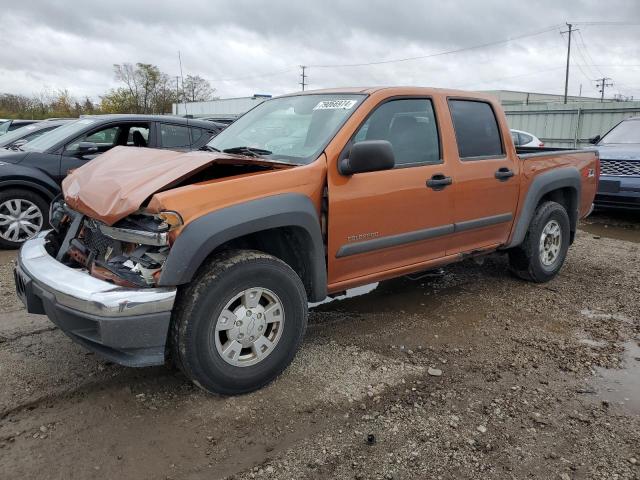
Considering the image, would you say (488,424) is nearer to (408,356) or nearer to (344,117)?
(408,356)

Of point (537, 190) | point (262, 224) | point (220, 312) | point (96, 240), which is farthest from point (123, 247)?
point (537, 190)

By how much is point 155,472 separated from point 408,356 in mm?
1906

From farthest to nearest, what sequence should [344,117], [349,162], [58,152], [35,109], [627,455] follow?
1. [35,109]
2. [58,152]
3. [344,117]
4. [349,162]
5. [627,455]

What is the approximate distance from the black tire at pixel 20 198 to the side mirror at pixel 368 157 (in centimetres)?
470

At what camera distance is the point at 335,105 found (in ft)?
12.6

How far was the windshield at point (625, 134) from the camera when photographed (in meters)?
9.38

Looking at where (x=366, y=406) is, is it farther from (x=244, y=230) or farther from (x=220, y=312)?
(x=244, y=230)

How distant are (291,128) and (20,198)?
416 cm

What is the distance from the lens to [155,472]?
8.22 ft

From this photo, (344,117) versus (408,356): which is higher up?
(344,117)

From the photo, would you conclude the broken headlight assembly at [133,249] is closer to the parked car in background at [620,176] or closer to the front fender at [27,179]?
the front fender at [27,179]

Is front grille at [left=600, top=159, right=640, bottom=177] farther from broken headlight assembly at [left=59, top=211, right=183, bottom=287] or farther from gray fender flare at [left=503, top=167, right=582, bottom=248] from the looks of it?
broken headlight assembly at [left=59, top=211, right=183, bottom=287]

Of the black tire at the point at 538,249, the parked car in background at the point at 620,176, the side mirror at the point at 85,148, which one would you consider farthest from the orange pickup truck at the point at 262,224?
the parked car in background at the point at 620,176

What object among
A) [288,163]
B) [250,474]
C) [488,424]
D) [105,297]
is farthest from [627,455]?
[105,297]
